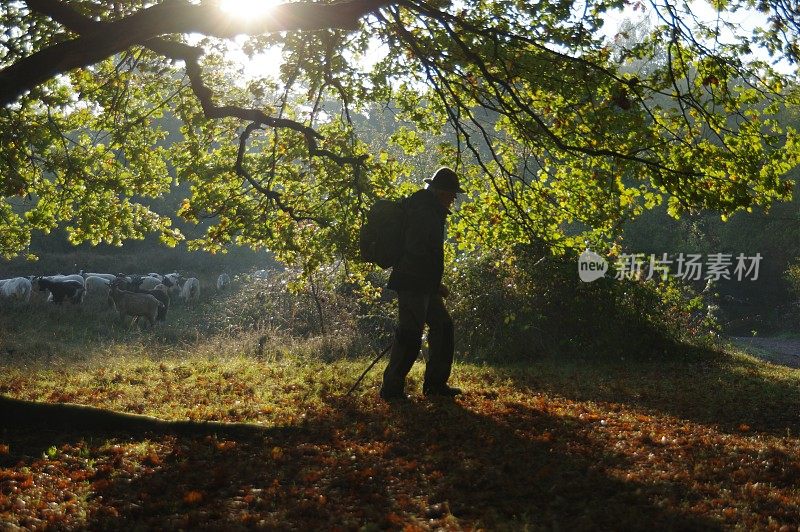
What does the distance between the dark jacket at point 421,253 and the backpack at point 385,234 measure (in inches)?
5.5

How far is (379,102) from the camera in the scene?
1180 centimetres

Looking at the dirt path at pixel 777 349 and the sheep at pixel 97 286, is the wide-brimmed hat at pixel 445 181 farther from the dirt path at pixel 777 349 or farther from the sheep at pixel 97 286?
the sheep at pixel 97 286

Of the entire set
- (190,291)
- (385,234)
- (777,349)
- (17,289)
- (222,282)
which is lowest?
(17,289)

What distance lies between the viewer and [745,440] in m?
7.10

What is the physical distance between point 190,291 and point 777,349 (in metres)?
24.3

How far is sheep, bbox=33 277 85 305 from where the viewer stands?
82.3ft

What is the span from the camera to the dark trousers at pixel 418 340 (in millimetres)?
8477

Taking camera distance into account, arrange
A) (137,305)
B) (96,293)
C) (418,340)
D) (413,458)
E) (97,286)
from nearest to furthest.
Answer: (413,458) < (418,340) < (137,305) < (96,293) < (97,286)

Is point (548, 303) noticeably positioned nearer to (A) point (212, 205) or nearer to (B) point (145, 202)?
(A) point (212, 205)

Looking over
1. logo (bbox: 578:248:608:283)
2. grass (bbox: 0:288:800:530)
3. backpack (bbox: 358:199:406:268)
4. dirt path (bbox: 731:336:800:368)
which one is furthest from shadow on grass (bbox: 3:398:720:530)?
dirt path (bbox: 731:336:800:368)

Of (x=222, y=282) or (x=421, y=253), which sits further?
(x=222, y=282)

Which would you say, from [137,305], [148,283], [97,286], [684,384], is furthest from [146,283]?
[684,384]

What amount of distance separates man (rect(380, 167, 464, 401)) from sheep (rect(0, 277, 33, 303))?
20.1 m

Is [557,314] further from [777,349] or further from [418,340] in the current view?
[777,349]
